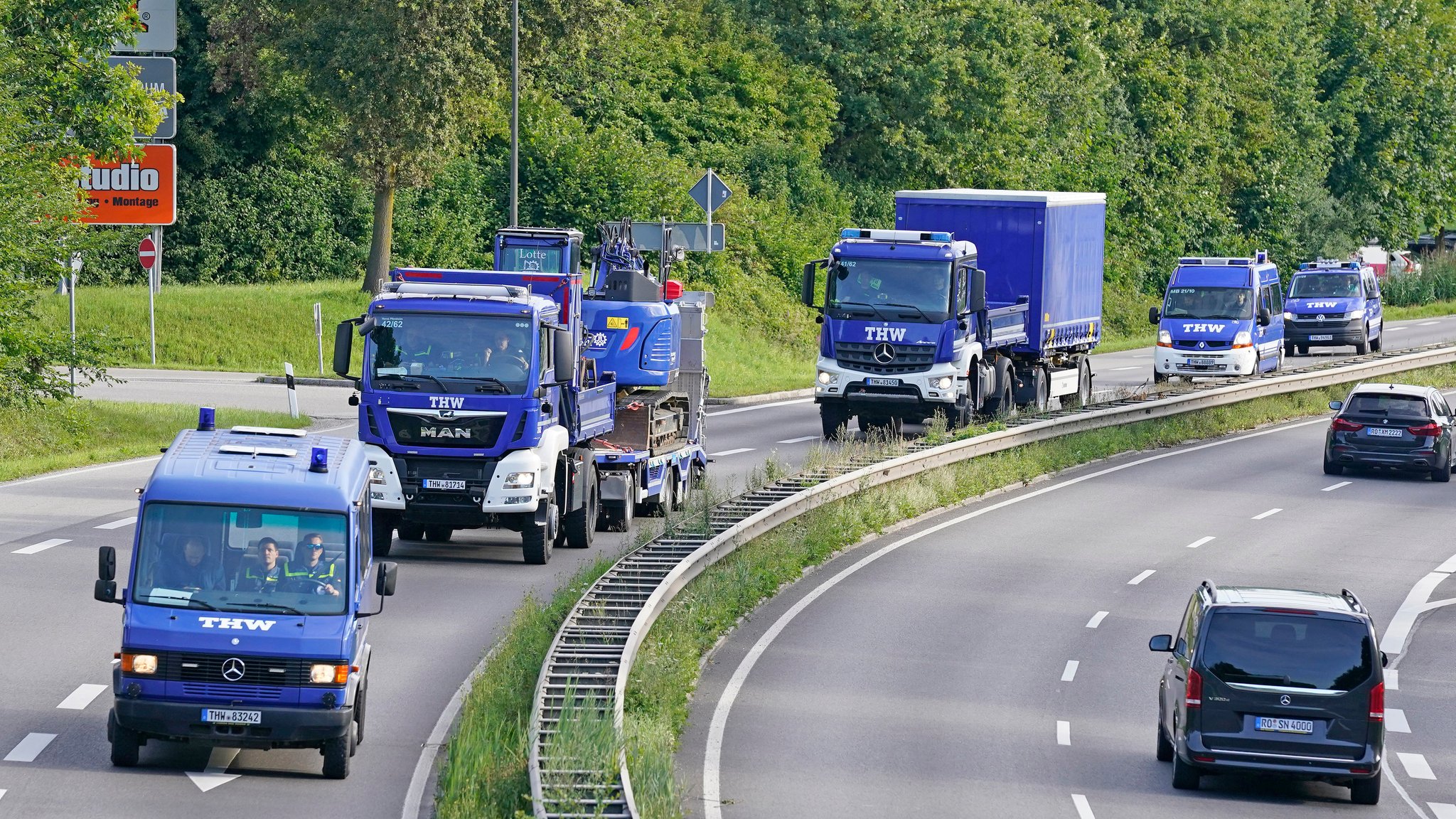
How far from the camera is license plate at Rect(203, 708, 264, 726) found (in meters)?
13.1

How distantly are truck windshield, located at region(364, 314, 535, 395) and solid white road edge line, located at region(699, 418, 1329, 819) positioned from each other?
12.4 feet

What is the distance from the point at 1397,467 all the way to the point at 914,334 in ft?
29.1

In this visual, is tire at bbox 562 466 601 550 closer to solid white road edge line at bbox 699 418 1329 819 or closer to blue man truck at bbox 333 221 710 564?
blue man truck at bbox 333 221 710 564

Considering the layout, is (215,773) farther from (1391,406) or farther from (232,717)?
(1391,406)

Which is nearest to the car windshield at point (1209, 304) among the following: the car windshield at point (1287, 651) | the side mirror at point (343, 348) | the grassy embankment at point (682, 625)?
the grassy embankment at point (682, 625)

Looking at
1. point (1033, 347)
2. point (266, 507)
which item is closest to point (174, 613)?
point (266, 507)

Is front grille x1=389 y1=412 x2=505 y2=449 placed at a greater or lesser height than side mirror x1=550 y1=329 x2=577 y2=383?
lesser

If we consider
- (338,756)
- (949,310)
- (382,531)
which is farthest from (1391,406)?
(338,756)

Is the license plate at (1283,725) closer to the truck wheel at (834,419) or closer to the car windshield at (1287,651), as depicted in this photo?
the car windshield at (1287,651)

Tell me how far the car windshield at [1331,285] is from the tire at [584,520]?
3654cm

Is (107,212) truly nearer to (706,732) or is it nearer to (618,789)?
(706,732)

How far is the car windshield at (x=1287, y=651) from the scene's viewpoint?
47.9ft

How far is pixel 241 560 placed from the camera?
44.3 feet

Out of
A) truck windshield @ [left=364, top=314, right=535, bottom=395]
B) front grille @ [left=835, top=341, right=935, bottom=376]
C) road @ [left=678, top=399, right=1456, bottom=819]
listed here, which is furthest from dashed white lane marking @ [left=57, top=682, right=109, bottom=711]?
front grille @ [left=835, top=341, right=935, bottom=376]
